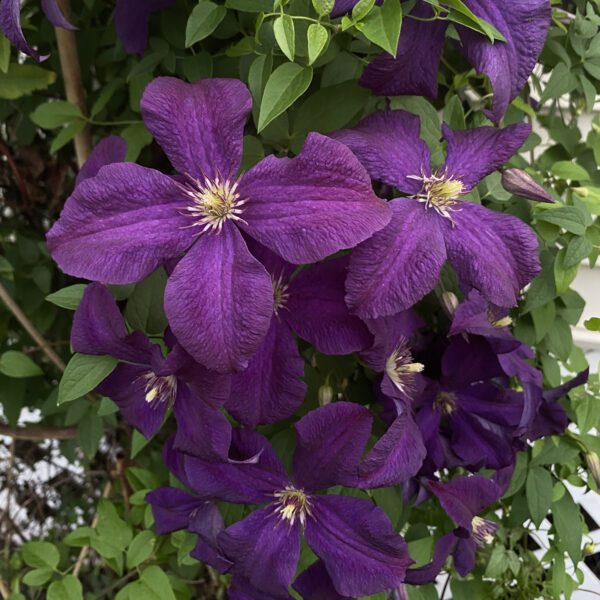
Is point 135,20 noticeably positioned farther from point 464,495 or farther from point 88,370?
point 464,495

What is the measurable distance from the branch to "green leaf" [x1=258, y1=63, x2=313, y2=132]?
34 centimetres

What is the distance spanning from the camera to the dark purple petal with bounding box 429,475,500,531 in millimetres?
584

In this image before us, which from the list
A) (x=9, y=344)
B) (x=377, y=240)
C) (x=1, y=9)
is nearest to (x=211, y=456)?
(x=377, y=240)

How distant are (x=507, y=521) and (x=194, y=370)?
0.56 meters

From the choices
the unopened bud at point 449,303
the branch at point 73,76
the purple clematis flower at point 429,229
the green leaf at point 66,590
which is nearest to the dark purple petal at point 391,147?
the purple clematis flower at point 429,229

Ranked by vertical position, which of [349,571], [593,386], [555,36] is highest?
[555,36]

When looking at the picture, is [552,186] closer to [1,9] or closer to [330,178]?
[330,178]

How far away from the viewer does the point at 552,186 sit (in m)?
0.82

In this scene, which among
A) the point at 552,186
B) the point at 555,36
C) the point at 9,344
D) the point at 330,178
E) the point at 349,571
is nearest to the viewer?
the point at 330,178

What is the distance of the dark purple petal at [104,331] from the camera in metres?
0.51

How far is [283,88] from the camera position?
19.2 inches

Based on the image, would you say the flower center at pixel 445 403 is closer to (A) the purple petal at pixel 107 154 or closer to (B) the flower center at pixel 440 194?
(B) the flower center at pixel 440 194

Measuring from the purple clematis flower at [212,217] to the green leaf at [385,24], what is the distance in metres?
0.09

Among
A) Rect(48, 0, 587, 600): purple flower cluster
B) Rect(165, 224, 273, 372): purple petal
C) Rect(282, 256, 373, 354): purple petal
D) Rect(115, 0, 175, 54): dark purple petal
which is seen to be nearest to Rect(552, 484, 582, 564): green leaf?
Rect(48, 0, 587, 600): purple flower cluster
